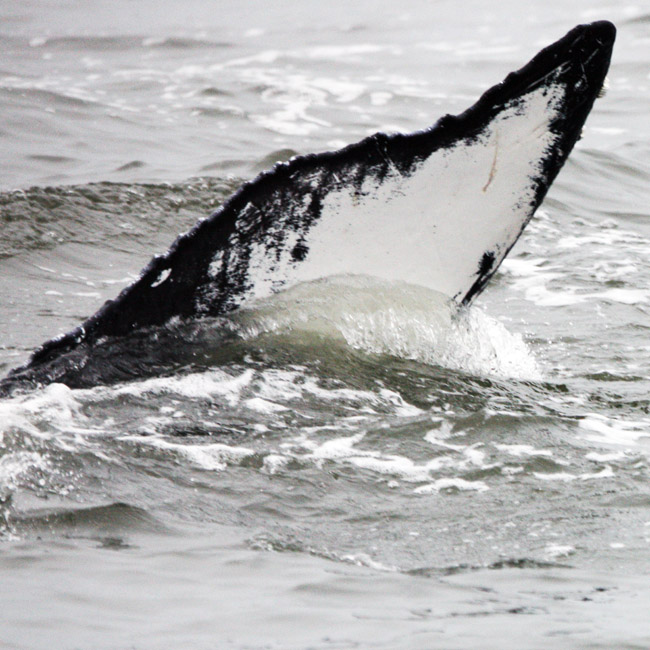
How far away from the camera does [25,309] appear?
22.0 ft

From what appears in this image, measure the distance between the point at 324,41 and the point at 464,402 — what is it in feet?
47.3

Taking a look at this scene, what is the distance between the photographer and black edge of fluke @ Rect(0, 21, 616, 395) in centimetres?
447

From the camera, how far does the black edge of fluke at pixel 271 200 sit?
4473mm

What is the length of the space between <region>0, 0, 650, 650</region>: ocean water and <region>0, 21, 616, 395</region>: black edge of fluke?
0.16 metres

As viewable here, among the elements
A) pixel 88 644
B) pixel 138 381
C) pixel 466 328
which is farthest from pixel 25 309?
pixel 88 644

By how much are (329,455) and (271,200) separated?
3.21 feet

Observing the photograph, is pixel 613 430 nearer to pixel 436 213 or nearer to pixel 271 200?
pixel 436 213

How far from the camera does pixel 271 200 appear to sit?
14.8 ft

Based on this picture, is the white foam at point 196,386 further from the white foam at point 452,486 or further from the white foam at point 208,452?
the white foam at point 452,486

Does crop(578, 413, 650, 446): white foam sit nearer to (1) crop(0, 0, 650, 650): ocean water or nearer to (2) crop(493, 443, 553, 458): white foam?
(1) crop(0, 0, 650, 650): ocean water

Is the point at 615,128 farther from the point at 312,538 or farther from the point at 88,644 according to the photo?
the point at 88,644

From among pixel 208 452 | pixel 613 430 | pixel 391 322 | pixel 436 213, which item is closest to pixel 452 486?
pixel 208 452

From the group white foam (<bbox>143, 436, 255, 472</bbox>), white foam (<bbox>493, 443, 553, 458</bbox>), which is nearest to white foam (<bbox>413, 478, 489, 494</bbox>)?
white foam (<bbox>493, 443, 553, 458</bbox>)

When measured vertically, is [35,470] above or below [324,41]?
below
